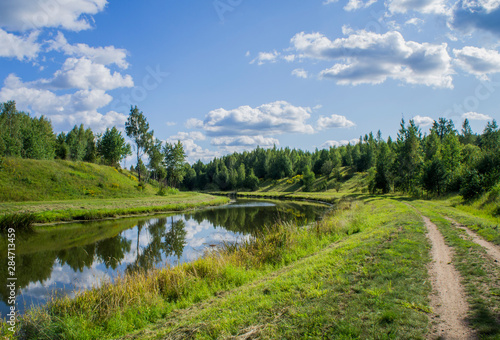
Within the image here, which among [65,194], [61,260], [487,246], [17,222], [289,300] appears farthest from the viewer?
[65,194]

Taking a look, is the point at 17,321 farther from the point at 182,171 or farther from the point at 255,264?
the point at 182,171

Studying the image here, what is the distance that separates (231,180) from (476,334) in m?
123

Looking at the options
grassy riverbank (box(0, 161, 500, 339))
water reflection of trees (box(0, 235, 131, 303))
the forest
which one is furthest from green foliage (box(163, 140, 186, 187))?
grassy riverbank (box(0, 161, 500, 339))

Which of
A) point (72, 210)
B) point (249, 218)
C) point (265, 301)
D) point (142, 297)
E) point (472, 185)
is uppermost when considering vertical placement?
point (472, 185)

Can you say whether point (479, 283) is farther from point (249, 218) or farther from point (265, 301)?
point (249, 218)

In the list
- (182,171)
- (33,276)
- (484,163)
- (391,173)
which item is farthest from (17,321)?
(182,171)

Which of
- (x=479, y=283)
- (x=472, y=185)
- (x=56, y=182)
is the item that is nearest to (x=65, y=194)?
(x=56, y=182)

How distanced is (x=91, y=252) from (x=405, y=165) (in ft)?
170

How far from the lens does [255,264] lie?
12812 millimetres

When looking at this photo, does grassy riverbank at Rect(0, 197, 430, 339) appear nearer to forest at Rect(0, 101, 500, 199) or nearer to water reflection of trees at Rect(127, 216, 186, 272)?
water reflection of trees at Rect(127, 216, 186, 272)

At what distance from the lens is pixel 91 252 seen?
706 inches

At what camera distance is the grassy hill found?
38188 millimetres

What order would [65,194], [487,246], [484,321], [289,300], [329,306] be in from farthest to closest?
[65,194] → [487,246] → [289,300] → [329,306] → [484,321]

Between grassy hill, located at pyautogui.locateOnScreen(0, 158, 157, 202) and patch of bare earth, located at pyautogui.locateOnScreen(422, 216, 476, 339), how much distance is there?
4483 centimetres
